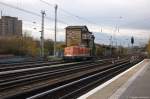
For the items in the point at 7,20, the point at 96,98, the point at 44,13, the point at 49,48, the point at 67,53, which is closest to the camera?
the point at 96,98

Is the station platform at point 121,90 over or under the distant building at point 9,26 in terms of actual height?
under

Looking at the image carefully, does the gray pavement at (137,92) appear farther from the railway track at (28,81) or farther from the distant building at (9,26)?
the distant building at (9,26)

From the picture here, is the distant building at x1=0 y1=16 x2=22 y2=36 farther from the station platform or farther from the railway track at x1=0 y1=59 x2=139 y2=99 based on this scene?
the station platform

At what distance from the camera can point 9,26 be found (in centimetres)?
10219

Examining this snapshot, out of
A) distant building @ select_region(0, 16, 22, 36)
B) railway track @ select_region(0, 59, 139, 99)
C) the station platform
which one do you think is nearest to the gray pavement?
the station platform

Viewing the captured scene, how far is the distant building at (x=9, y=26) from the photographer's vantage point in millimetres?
96400

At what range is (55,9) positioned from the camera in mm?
78312

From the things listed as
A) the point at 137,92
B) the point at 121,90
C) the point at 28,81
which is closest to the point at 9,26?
the point at 28,81

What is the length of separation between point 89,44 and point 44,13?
1163cm

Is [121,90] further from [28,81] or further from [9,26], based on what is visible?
[9,26]

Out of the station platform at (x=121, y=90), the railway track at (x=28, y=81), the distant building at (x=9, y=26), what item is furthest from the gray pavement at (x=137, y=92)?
the distant building at (x=9, y=26)

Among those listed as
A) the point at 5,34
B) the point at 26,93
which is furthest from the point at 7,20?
the point at 26,93

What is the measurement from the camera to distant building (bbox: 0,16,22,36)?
9640 cm

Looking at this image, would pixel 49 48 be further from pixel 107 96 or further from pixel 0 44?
pixel 107 96
